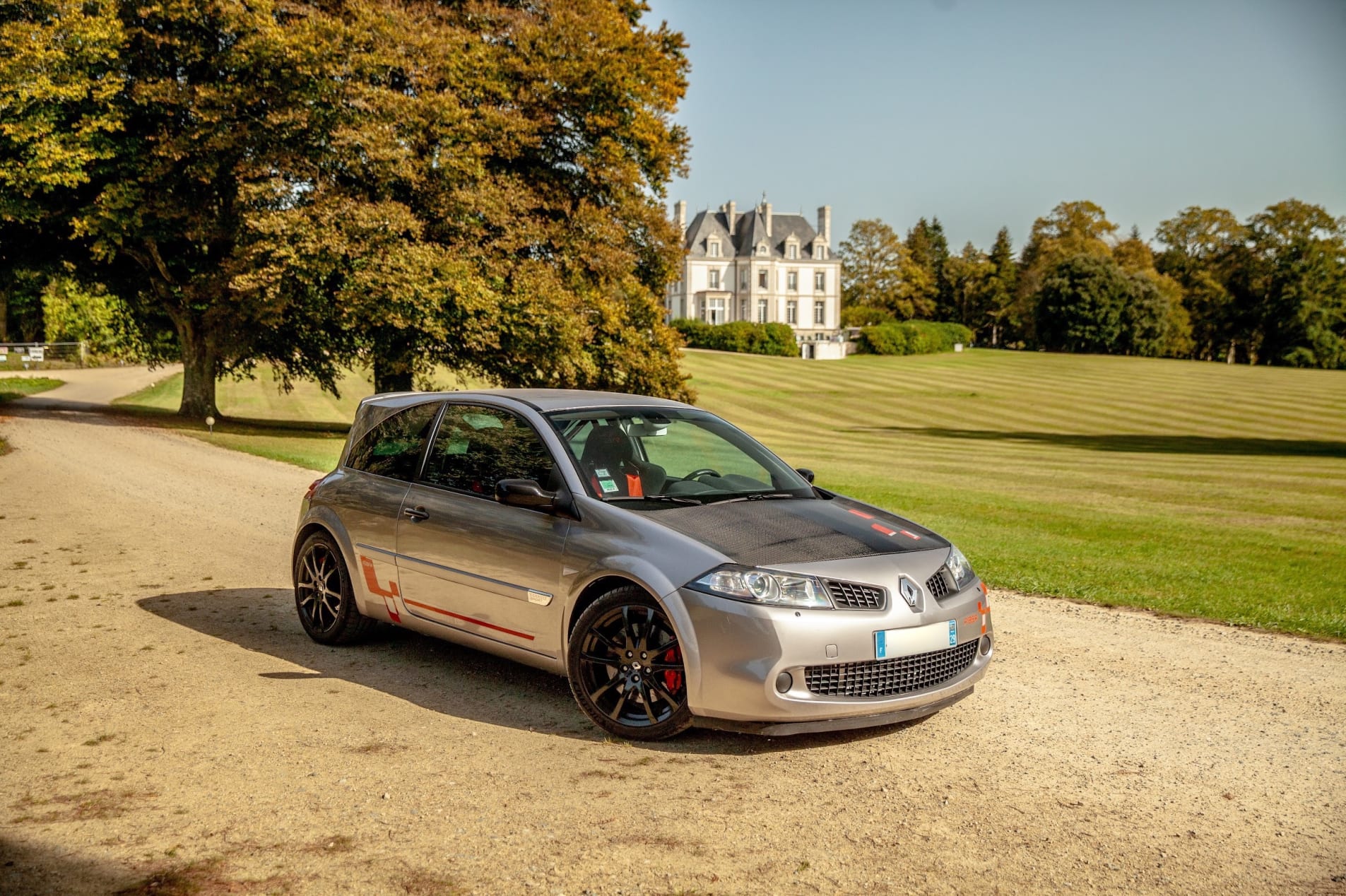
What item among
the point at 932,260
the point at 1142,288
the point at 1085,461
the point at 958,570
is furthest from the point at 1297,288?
the point at 958,570

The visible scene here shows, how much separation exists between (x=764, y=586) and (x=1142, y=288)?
330 feet

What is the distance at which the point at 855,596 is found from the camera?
5141mm

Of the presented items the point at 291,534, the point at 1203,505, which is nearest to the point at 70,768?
the point at 291,534

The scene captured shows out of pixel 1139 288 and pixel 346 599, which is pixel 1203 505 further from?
pixel 1139 288

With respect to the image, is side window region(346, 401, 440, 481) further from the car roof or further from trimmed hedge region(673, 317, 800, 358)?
trimmed hedge region(673, 317, 800, 358)

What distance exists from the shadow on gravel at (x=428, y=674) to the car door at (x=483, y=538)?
360 mm

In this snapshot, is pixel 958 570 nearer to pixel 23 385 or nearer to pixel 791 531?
pixel 791 531

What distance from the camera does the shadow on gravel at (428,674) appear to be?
18.0 ft

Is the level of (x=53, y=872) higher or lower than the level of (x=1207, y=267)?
lower

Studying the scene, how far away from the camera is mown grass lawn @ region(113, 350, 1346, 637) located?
10.7 meters

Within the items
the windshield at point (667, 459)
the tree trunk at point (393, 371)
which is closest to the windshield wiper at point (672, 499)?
the windshield at point (667, 459)

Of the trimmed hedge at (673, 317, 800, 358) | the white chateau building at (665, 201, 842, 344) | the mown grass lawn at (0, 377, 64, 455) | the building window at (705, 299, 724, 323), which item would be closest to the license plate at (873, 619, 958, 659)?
the mown grass lawn at (0, 377, 64, 455)

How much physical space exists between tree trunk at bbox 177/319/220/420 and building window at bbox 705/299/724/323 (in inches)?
3198

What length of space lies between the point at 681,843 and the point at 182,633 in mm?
4728
